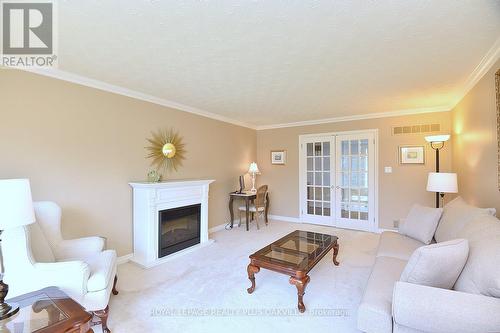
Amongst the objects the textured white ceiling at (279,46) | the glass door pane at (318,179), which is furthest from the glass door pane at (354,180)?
the textured white ceiling at (279,46)

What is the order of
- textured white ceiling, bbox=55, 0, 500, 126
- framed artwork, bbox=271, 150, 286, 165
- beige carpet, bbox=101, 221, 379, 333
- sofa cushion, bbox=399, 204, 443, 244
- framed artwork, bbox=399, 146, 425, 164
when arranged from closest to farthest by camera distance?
textured white ceiling, bbox=55, 0, 500, 126
beige carpet, bbox=101, 221, 379, 333
sofa cushion, bbox=399, 204, 443, 244
framed artwork, bbox=399, 146, 425, 164
framed artwork, bbox=271, 150, 286, 165

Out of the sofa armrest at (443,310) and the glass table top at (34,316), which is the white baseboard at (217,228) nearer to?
the glass table top at (34,316)

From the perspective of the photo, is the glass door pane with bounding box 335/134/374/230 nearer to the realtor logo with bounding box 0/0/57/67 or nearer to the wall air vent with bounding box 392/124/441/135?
the wall air vent with bounding box 392/124/441/135

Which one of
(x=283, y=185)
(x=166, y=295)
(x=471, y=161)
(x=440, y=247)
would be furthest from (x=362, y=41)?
(x=283, y=185)

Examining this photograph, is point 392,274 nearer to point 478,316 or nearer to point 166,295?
point 478,316

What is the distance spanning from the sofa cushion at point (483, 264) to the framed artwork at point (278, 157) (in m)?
4.21

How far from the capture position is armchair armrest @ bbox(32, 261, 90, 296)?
175 cm

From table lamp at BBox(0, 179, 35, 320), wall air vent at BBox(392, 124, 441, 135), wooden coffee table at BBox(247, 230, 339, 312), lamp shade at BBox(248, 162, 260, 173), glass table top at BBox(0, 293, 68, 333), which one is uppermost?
wall air vent at BBox(392, 124, 441, 135)

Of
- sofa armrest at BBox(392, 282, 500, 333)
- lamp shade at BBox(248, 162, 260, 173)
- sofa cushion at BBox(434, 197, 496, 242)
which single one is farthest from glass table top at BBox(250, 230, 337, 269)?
lamp shade at BBox(248, 162, 260, 173)

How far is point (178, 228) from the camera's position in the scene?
12.2ft

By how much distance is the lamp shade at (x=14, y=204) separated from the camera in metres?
1.38

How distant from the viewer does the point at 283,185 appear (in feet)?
19.2

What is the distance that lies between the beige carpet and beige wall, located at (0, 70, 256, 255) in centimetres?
87

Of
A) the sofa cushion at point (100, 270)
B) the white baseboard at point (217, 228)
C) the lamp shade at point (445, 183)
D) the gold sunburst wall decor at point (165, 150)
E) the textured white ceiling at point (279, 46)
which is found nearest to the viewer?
the textured white ceiling at point (279, 46)
